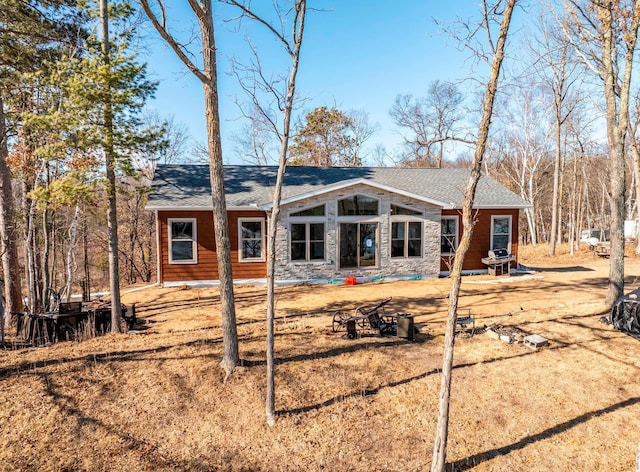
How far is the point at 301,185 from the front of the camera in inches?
621

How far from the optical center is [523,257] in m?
23.7

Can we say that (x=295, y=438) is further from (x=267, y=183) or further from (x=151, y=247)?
(x=151, y=247)

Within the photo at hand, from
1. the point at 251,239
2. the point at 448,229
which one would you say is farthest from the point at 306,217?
the point at 448,229

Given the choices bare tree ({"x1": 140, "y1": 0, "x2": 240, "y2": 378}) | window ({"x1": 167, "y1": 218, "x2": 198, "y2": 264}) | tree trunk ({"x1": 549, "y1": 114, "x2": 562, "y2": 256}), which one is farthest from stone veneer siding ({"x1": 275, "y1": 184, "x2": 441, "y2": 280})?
tree trunk ({"x1": 549, "y1": 114, "x2": 562, "y2": 256})

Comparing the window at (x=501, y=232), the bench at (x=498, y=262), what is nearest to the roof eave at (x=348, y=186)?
the window at (x=501, y=232)

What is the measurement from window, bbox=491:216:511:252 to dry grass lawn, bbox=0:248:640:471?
6.97 meters

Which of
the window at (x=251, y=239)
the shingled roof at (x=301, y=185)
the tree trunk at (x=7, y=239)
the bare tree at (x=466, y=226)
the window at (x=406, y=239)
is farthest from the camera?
the window at (x=406, y=239)

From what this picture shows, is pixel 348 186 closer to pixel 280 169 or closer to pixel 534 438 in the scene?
pixel 280 169

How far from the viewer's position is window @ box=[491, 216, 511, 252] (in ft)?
51.6

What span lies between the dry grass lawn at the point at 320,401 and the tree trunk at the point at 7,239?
9.32ft

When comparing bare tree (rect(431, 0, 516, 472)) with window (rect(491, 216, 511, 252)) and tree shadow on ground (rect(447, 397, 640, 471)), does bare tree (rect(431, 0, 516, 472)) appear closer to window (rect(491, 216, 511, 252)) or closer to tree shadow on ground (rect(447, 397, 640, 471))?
tree shadow on ground (rect(447, 397, 640, 471))

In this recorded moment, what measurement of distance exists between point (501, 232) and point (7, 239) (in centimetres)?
1692

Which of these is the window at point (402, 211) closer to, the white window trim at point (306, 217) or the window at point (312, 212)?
the white window trim at point (306, 217)

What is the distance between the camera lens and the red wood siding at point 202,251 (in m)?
13.5
